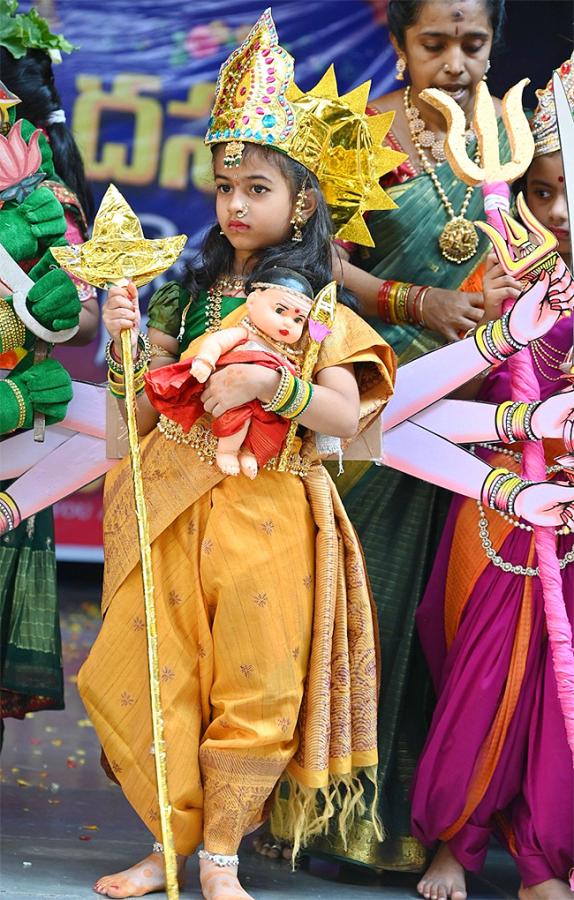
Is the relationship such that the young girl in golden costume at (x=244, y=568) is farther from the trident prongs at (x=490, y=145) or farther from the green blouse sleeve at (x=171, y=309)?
the trident prongs at (x=490, y=145)

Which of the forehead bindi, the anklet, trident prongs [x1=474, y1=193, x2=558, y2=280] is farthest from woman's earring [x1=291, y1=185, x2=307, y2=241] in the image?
the anklet

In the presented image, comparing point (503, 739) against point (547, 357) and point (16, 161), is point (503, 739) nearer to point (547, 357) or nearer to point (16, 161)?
point (547, 357)

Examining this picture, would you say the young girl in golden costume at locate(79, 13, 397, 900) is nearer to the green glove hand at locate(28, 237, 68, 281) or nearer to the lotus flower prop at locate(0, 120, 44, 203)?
the green glove hand at locate(28, 237, 68, 281)

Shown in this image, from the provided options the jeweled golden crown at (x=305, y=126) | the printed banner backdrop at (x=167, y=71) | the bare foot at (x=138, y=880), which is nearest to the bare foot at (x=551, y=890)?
the bare foot at (x=138, y=880)

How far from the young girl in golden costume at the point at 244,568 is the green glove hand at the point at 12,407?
0.24 metres

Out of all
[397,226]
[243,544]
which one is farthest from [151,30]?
[243,544]

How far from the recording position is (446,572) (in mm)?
3139

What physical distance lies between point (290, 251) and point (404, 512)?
841 mm

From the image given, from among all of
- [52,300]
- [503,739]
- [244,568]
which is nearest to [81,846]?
[244,568]

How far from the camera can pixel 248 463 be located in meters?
2.58

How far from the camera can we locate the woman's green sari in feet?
10.4

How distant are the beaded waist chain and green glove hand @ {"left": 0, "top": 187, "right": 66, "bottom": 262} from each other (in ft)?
1.66

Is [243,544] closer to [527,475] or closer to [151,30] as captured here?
[527,475]

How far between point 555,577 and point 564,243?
0.86 m
